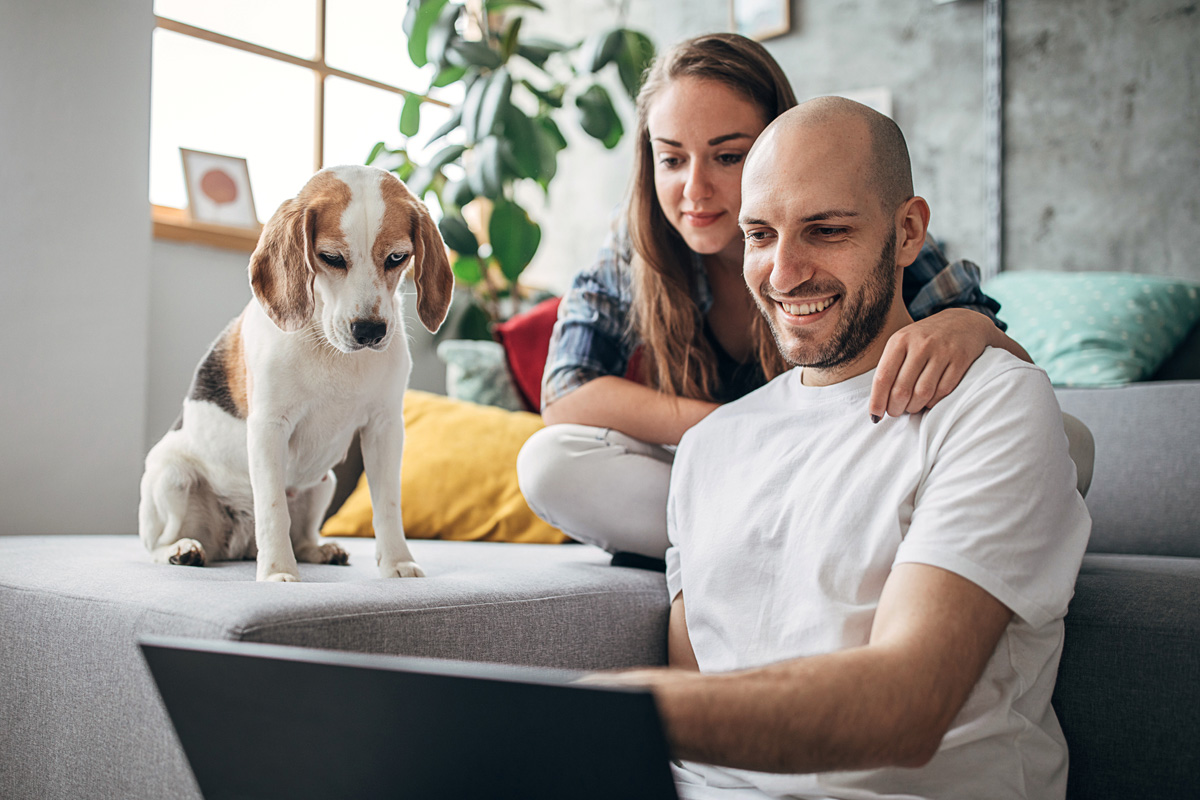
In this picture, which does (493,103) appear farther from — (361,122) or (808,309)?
(808,309)

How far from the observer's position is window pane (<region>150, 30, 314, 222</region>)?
2.67 meters

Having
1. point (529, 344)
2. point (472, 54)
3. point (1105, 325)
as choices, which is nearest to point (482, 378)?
point (529, 344)

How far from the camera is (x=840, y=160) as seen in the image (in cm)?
93

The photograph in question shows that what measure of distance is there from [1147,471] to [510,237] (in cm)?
190

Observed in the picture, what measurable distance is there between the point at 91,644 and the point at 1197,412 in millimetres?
1847

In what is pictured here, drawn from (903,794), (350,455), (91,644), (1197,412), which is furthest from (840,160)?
(350,455)

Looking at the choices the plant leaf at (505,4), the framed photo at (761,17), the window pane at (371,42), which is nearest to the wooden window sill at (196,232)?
the window pane at (371,42)

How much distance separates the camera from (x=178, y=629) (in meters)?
0.87

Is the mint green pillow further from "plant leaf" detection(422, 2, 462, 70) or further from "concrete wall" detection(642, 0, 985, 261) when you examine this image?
"plant leaf" detection(422, 2, 462, 70)

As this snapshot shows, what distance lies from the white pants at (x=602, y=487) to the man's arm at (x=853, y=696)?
0.70 m

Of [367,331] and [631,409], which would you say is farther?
[631,409]

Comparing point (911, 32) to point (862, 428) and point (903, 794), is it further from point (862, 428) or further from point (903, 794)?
point (903, 794)

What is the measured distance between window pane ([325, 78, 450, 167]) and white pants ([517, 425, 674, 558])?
Result: 192 centimetres

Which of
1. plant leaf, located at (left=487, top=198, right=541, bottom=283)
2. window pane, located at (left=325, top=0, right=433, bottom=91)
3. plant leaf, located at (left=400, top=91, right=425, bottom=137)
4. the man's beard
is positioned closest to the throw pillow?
plant leaf, located at (left=487, top=198, right=541, bottom=283)
